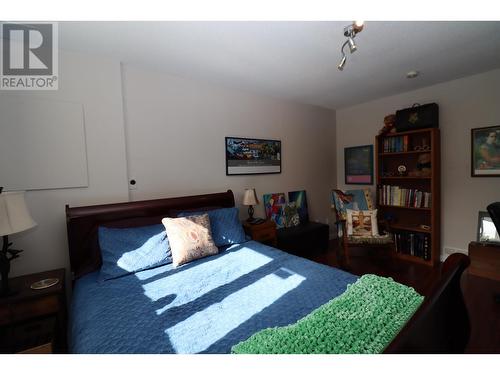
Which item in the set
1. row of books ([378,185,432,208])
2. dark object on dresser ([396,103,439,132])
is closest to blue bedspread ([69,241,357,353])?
row of books ([378,185,432,208])

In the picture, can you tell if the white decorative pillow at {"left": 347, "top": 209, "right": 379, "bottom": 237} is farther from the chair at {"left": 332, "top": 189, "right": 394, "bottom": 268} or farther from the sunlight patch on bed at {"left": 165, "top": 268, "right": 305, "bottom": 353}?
the sunlight patch on bed at {"left": 165, "top": 268, "right": 305, "bottom": 353}

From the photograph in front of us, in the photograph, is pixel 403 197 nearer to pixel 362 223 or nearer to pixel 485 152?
pixel 362 223

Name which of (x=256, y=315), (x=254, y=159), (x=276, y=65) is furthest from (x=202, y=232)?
(x=276, y=65)

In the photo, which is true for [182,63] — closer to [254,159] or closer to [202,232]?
[254,159]

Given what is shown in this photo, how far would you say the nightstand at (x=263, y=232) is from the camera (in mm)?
2680

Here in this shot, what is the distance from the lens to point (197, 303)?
1.22 metres

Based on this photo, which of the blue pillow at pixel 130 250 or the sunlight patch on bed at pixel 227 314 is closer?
the sunlight patch on bed at pixel 227 314

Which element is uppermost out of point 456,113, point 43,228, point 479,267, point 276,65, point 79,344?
point 276,65

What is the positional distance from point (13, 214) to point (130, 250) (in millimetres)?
718

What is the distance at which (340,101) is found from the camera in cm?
363

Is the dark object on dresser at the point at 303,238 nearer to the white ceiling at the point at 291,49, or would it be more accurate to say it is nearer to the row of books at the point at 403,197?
the row of books at the point at 403,197

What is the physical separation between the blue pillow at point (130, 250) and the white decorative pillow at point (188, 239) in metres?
0.08

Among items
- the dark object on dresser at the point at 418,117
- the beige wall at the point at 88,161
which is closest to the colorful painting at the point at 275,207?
the beige wall at the point at 88,161
